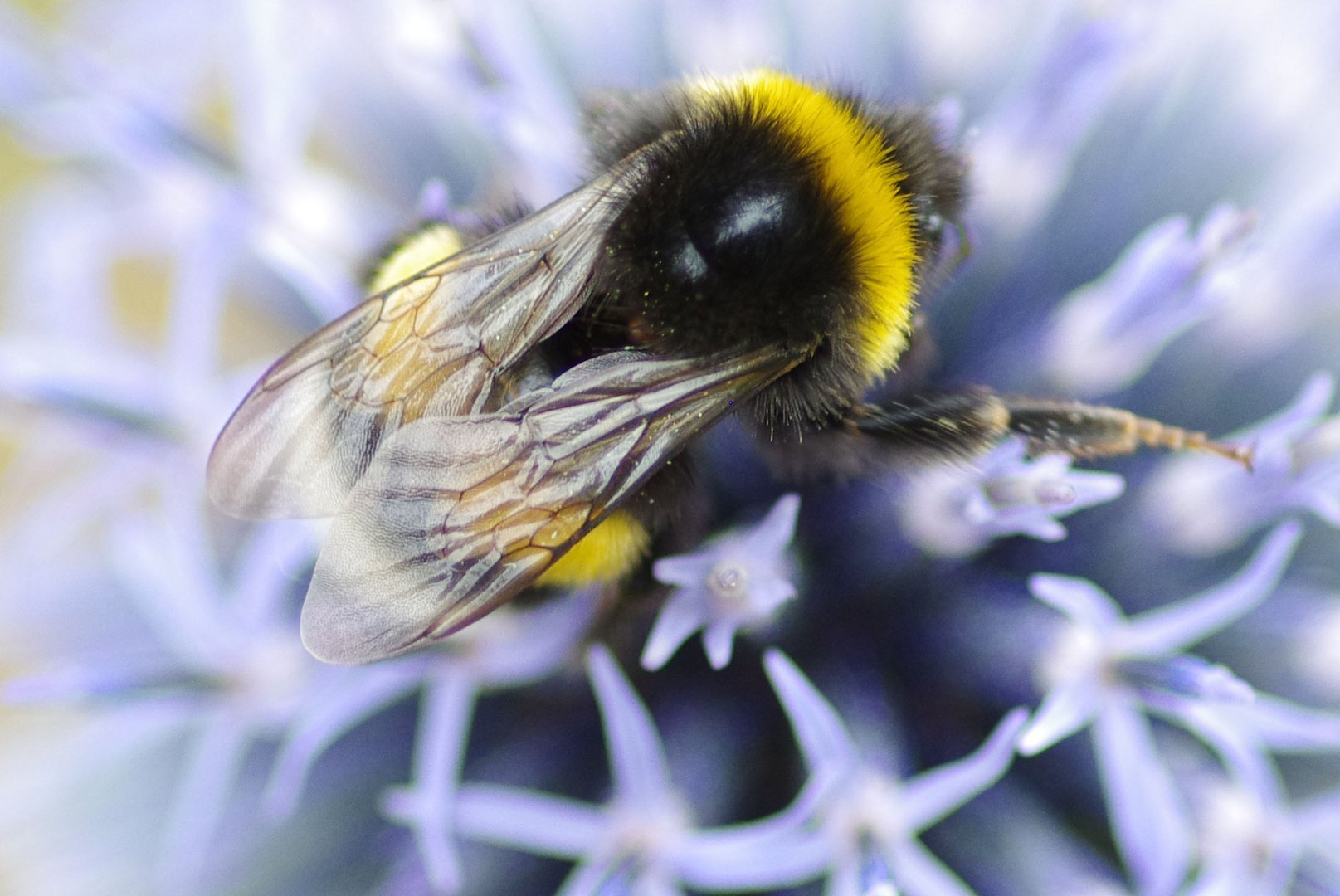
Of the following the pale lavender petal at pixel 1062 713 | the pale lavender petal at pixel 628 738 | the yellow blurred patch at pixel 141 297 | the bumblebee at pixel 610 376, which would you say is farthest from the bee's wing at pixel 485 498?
the yellow blurred patch at pixel 141 297

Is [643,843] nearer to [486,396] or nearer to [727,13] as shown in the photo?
[486,396]

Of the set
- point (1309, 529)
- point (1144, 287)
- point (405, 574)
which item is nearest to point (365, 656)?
point (405, 574)

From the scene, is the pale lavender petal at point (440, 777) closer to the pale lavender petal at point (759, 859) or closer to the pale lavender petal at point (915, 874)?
the pale lavender petal at point (759, 859)

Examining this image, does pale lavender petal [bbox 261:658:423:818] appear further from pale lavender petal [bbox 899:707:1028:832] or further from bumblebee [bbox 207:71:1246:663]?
pale lavender petal [bbox 899:707:1028:832]

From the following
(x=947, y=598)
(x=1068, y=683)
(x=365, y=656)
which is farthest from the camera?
(x=947, y=598)

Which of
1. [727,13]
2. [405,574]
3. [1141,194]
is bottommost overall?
[405,574]

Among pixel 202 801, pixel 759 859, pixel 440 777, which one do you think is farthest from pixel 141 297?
pixel 759 859
